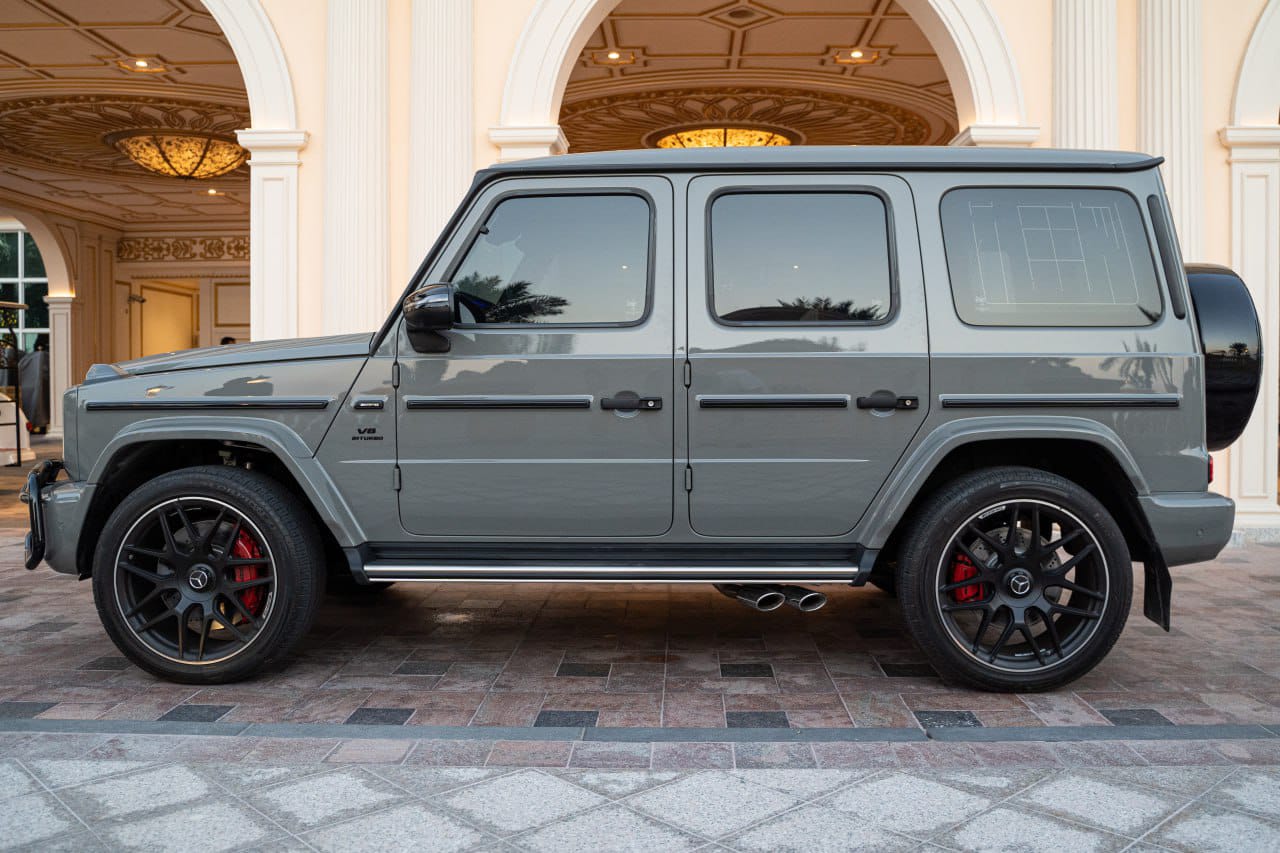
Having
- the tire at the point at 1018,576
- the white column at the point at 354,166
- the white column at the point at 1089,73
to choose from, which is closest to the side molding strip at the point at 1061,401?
the tire at the point at 1018,576

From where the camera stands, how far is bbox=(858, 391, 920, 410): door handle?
352 centimetres

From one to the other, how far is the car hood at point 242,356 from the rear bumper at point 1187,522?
2945 mm

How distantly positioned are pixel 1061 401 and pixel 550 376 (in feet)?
6.08

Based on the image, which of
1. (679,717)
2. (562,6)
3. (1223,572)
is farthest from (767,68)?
(679,717)

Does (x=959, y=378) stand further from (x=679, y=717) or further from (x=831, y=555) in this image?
(x=679, y=717)

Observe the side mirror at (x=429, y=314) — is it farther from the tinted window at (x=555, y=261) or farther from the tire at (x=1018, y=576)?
the tire at (x=1018, y=576)

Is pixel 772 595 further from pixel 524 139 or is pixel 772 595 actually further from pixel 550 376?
pixel 524 139

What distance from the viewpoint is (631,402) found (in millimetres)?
3557

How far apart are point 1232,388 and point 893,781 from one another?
206 cm

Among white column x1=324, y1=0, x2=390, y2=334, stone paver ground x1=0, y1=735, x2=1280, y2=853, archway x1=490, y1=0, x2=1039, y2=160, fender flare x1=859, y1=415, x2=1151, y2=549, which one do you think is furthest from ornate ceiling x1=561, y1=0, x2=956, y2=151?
stone paver ground x1=0, y1=735, x2=1280, y2=853

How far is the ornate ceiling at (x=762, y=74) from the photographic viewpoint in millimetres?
10281

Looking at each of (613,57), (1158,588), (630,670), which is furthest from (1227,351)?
(613,57)

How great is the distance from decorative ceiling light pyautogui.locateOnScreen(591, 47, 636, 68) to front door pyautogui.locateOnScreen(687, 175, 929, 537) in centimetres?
846

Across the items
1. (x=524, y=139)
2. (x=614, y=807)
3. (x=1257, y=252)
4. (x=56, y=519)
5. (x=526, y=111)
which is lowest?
(x=614, y=807)
